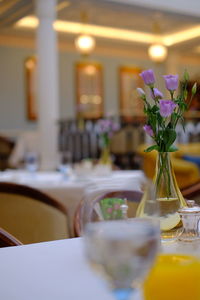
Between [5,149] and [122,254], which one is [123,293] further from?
[5,149]

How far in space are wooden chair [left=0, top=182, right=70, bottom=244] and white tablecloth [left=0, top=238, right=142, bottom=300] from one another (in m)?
0.95

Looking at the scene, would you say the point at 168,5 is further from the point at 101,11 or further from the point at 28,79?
the point at 28,79

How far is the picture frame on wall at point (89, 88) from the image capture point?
11.4m

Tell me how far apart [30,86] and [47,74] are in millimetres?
4382

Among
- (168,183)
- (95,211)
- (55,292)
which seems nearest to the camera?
Result: (55,292)

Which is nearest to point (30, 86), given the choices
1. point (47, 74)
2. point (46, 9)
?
point (47, 74)

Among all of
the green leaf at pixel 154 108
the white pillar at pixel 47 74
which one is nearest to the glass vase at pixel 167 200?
the green leaf at pixel 154 108

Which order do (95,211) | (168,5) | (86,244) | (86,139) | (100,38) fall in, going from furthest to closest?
(100,38) → (86,139) → (168,5) → (95,211) → (86,244)

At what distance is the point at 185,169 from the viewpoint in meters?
4.59

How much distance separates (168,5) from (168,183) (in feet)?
22.1

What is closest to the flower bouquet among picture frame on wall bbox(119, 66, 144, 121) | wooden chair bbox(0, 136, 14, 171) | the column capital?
the column capital

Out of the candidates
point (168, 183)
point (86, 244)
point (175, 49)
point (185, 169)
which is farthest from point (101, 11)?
point (86, 244)

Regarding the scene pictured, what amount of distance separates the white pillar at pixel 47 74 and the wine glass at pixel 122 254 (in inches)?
229

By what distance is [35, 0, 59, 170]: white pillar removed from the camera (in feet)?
20.7
